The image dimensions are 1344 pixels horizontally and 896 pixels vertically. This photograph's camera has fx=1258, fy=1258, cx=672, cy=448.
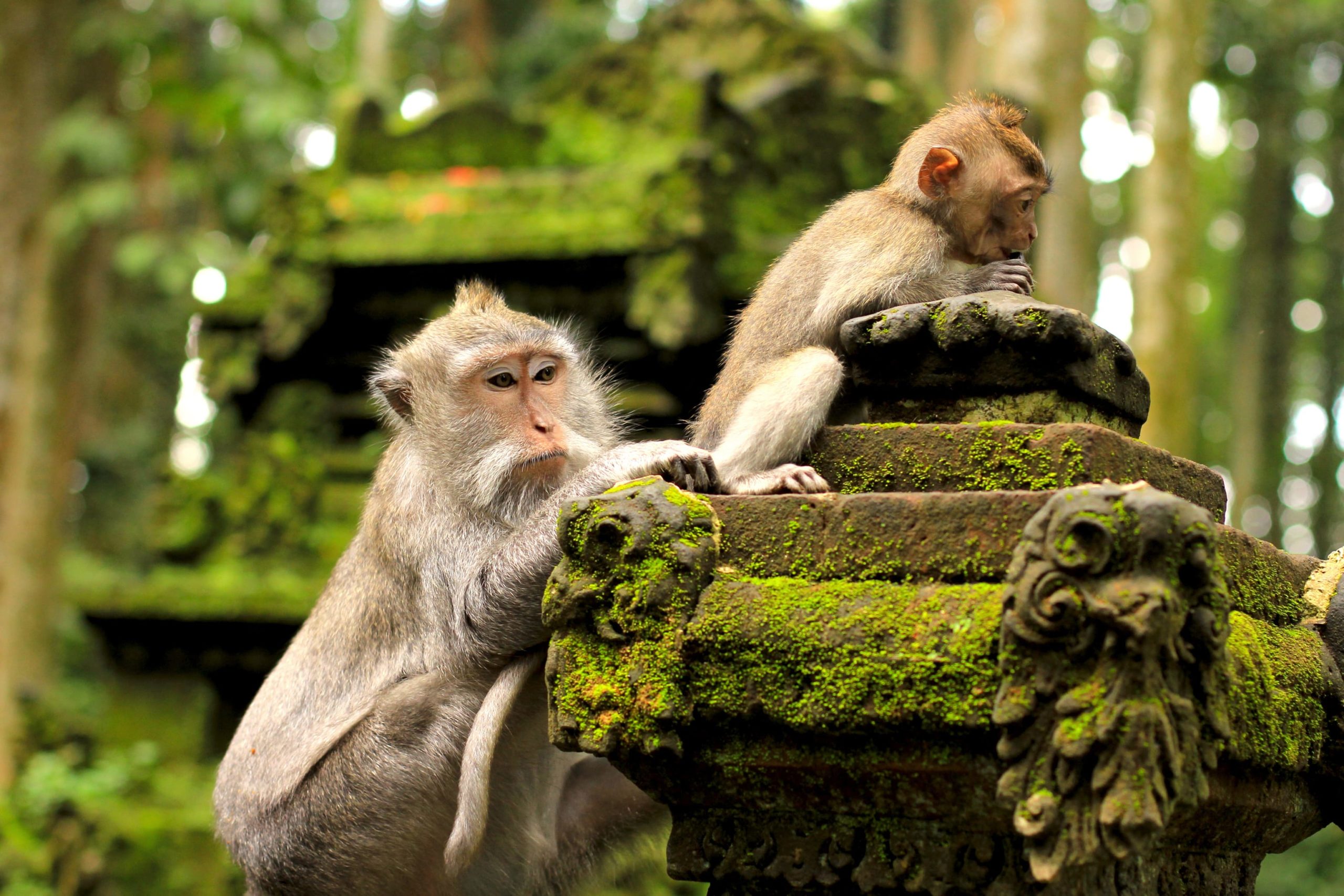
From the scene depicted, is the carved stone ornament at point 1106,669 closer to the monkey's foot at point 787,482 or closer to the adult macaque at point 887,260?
the monkey's foot at point 787,482

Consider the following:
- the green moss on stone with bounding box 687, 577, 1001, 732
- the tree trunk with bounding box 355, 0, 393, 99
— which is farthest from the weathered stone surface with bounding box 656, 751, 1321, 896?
the tree trunk with bounding box 355, 0, 393, 99

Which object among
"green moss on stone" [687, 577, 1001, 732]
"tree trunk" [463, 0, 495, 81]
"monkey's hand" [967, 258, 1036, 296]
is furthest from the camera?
"tree trunk" [463, 0, 495, 81]

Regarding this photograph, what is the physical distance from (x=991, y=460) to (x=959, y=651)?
47 centimetres

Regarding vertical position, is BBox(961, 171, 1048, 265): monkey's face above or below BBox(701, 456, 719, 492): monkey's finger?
above

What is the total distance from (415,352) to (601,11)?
15913mm

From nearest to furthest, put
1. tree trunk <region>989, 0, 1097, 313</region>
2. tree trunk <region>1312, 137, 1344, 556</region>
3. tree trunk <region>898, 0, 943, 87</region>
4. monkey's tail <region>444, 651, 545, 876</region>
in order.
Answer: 1. monkey's tail <region>444, 651, 545, 876</region>
2. tree trunk <region>989, 0, 1097, 313</region>
3. tree trunk <region>898, 0, 943, 87</region>
4. tree trunk <region>1312, 137, 1344, 556</region>

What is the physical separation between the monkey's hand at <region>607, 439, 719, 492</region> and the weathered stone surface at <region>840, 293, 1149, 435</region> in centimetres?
41

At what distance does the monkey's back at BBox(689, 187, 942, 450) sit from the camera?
337 cm

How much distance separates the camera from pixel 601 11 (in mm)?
18359

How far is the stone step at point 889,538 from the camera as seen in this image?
2.38 meters

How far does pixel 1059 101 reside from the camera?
11.2 meters

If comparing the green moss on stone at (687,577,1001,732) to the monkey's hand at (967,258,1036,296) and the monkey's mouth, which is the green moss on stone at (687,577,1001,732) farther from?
the monkey's hand at (967,258,1036,296)

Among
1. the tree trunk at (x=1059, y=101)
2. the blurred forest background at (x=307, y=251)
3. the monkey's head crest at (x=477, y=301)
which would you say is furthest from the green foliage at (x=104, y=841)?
the tree trunk at (x=1059, y=101)

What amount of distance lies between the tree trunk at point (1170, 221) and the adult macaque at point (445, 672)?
25.3 feet
